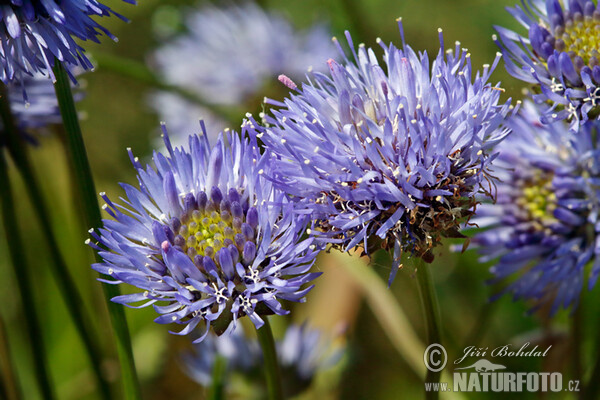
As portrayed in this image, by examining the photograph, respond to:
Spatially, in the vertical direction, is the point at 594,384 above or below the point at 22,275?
below

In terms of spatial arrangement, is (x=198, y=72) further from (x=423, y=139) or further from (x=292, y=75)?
(x=423, y=139)

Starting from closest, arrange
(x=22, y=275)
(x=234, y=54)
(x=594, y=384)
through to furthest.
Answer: (x=594, y=384), (x=22, y=275), (x=234, y=54)

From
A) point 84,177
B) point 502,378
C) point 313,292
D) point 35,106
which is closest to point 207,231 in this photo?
point 84,177

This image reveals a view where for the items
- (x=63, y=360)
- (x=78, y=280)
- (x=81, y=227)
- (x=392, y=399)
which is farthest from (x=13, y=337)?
(x=392, y=399)

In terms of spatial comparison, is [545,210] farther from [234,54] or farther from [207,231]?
[234,54]

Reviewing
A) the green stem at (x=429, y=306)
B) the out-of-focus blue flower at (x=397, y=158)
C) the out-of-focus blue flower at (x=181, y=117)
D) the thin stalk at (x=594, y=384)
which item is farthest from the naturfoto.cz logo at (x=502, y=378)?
the out-of-focus blue flower at (x=181, y=117)

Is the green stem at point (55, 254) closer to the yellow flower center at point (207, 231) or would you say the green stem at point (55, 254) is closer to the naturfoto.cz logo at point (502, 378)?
the yellow flower center at point (207, 231)

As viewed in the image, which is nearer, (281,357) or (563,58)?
(563,58)
